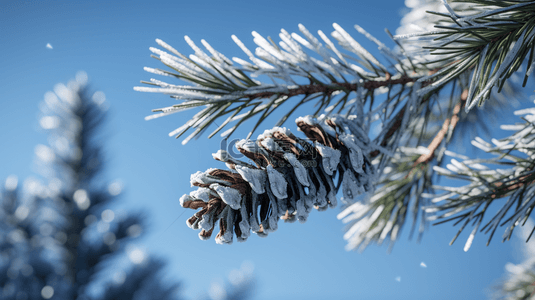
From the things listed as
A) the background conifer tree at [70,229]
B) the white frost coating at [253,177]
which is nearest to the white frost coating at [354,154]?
the white frost coating at [253,177]

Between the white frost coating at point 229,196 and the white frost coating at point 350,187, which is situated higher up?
the white frost coating at point 229,196

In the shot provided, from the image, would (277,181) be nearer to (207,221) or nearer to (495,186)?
(207,221)

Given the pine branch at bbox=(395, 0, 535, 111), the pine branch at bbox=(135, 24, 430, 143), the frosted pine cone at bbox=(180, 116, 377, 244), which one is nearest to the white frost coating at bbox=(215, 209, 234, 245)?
the frosted pine cone at bbox=(180, 116, 377, 244)

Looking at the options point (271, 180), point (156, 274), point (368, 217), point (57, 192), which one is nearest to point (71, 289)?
point (156, 274)

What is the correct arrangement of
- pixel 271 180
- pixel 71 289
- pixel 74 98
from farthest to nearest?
1. pixel 74 98
2. pixel 71 289
3. pixel 271 180

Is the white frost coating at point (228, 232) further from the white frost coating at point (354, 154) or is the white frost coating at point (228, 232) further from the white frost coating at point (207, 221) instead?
the white frost coating at point (354, 154)

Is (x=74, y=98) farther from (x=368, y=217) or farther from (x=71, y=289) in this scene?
(x=368, y=217)

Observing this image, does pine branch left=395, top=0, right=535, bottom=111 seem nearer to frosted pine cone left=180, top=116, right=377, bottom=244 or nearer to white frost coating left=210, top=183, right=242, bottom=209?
frosted pine cone left=180, top=116, right=377, bottom=244
